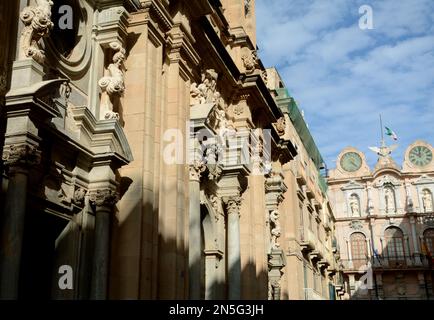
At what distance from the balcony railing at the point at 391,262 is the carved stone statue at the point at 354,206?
5211mm

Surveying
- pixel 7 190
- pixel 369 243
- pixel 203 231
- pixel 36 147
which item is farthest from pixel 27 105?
pixel 369 243

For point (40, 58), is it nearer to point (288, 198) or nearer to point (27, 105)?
point (27, 105)

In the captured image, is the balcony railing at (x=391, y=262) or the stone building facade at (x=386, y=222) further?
the stone building facade at (x=386, y=222)

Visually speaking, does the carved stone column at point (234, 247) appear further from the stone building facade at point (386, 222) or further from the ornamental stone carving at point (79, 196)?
the stone building facade at point (386, 222)

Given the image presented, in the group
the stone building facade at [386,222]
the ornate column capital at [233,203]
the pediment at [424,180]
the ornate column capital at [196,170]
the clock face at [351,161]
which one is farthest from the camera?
the clock face at [351,161]

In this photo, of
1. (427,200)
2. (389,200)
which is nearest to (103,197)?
(389,200)

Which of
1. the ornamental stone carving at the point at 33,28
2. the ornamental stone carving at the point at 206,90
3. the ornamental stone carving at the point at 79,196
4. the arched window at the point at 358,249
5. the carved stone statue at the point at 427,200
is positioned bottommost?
the ornamental stone carving at the point at 79,196

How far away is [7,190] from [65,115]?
104 inches

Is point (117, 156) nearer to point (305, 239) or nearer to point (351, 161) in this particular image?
point (305, 239)

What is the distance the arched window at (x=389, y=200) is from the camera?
61.7 metres

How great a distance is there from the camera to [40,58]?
10.0 m

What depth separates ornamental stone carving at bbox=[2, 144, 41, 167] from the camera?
9.08m

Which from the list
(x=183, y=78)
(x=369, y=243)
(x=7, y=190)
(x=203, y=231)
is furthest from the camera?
(x=369, y=243)

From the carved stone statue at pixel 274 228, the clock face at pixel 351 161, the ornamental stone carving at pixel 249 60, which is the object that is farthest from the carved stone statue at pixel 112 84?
the clock face at pixel 351 161
